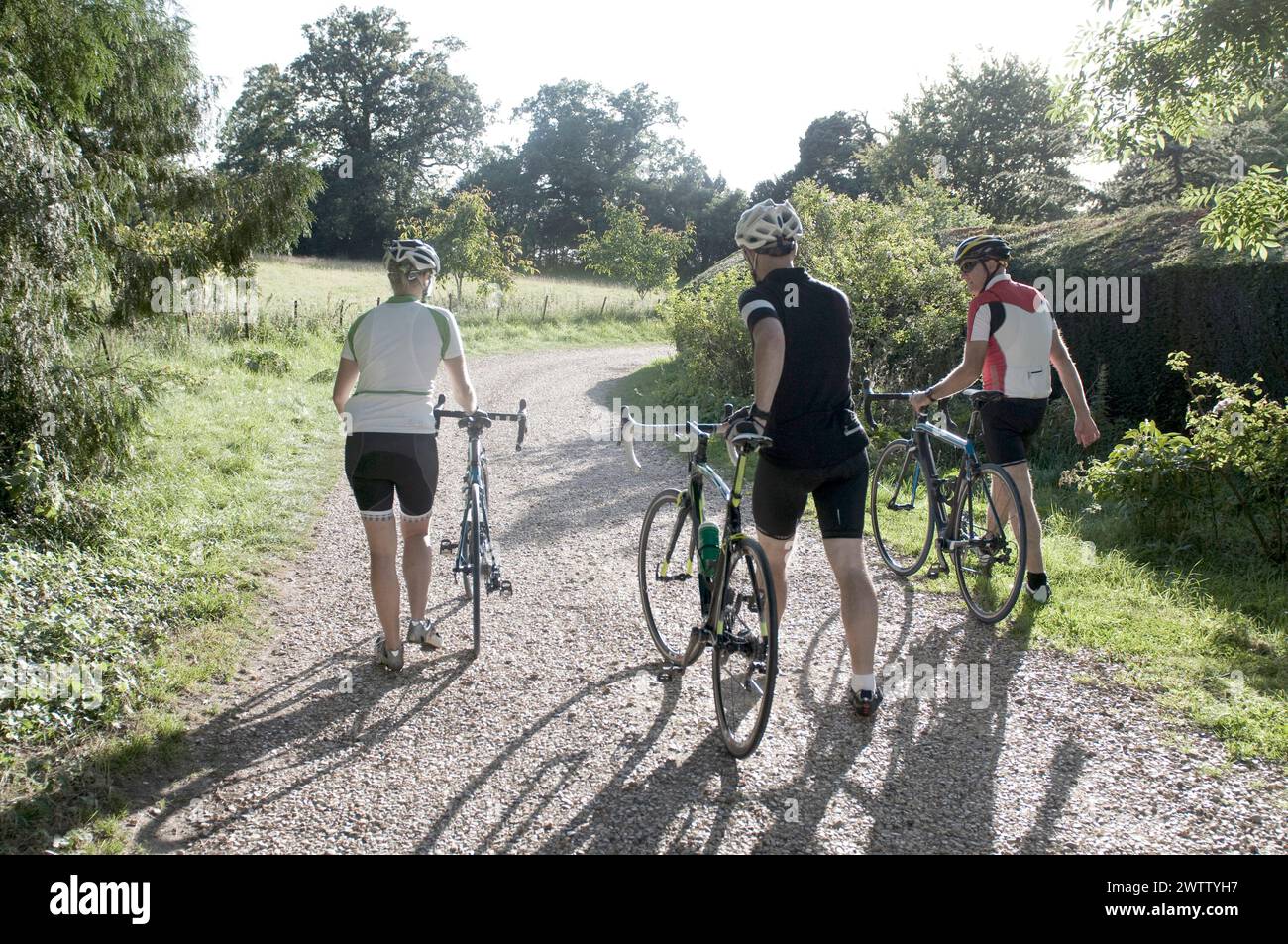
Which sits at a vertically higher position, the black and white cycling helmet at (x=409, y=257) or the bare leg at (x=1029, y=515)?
the black and white cycling helmet at (x=409, y=257)

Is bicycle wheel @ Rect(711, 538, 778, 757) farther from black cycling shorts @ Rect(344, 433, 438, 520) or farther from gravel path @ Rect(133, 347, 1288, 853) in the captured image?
black cycling shorts @ Rect(344, 433, 438, 520)

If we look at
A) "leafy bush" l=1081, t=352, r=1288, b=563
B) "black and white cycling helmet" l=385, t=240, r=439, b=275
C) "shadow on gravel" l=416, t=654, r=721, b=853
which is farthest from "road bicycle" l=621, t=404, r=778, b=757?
"leafy bush" l=1081, t=352, r=1288, b=563

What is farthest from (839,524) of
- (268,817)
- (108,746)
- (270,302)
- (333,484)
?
(270,302)

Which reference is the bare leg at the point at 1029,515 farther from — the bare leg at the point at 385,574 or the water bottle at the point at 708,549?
the bare leg at the point at 385,574

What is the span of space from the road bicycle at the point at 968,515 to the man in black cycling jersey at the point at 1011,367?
0.34 ft

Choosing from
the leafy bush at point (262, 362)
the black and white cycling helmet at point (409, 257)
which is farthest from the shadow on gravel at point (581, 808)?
the leafy bush at point (262, 362)

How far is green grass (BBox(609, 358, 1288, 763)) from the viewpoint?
4172mm

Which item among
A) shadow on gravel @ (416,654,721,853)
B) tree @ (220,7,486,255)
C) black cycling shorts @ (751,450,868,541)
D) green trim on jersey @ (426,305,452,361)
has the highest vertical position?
tree @ (220,7,486,255)

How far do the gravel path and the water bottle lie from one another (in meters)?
0.70

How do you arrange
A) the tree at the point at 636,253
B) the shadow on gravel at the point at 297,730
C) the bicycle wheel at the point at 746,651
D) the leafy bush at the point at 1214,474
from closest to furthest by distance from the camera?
1. the shadow on gravel at the point at 297,730
2. the bicycle wheel at the point at 746,651
3. the leafy bush at the point at 1214,474
4. the tree at the point at 636,253

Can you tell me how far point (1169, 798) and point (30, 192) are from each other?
6.71 m

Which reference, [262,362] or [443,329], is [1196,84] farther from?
[262,362]

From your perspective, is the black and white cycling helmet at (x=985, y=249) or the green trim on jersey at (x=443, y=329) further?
the black and white cycling helmet at (x=985, y=249)

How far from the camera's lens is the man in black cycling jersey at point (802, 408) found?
3678 mm
